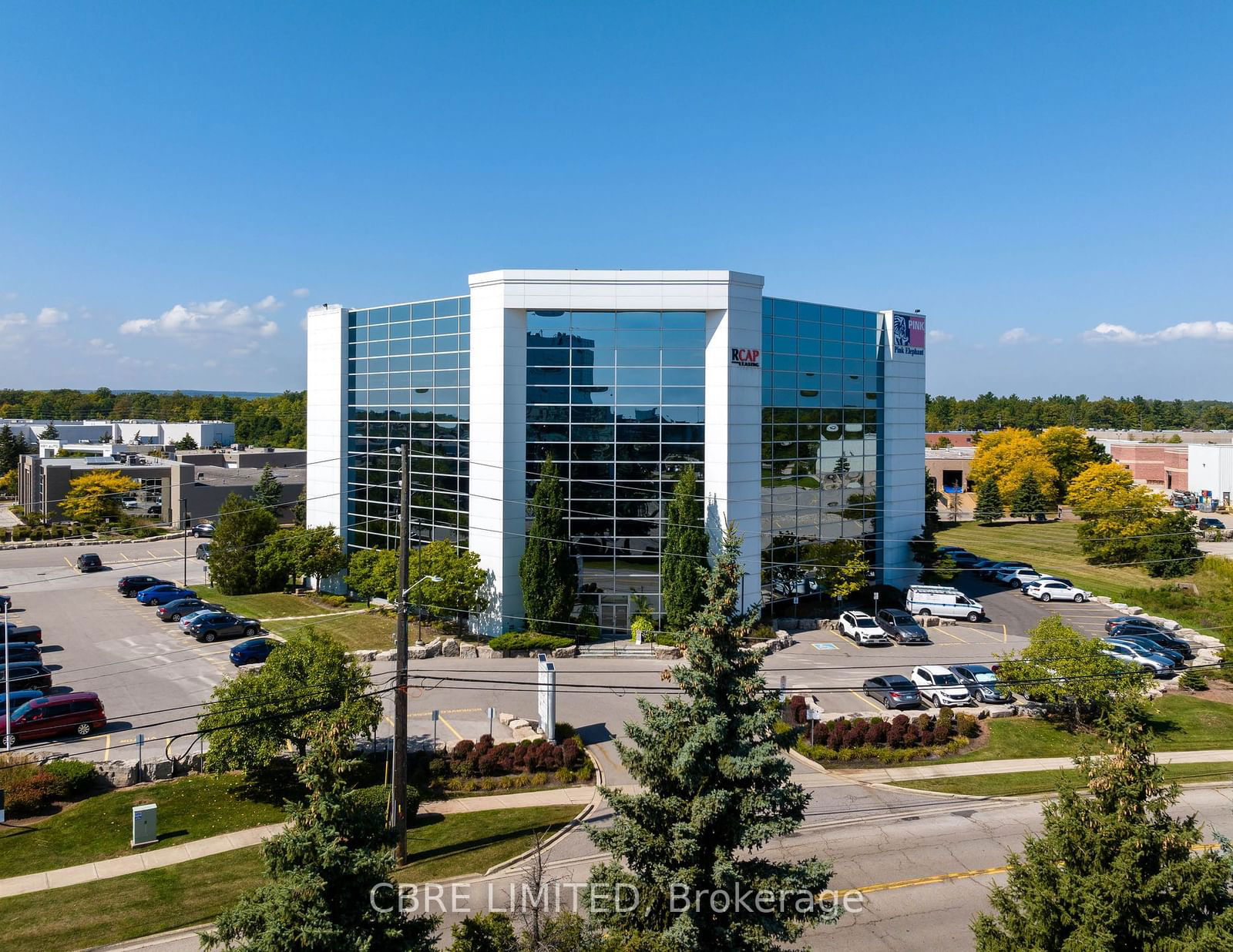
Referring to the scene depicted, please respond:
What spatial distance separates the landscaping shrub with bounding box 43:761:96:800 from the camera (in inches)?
889

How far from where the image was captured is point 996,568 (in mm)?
53250

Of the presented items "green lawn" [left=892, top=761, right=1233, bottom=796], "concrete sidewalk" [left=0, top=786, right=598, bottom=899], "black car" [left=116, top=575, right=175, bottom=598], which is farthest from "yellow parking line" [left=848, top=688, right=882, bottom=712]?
"black car" [left=116, top=575, right=175, bottom=598]

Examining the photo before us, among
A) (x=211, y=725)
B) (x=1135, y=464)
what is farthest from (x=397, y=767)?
(x=1135, y=464)

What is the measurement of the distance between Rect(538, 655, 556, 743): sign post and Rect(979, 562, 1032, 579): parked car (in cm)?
3715

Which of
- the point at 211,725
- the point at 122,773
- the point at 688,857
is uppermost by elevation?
the point at 688,857

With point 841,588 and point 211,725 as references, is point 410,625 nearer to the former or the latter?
point 211,725

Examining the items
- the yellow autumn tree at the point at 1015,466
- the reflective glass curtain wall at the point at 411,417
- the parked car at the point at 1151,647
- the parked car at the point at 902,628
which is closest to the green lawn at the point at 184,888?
the reflective glass curtain wall at the point at 411,417

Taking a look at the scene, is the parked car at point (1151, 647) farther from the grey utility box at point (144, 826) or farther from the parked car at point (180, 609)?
the parked car at point (180, 609)

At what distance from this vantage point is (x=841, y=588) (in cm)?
4281

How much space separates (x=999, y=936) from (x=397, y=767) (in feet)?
43.4

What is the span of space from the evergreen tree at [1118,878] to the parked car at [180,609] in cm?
4007

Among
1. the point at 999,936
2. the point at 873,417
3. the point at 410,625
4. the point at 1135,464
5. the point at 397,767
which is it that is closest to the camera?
the point at 999,936

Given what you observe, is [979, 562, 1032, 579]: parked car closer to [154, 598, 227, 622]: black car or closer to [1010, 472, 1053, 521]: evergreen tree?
[1010, 472, 1053, 521]: evergreen tree

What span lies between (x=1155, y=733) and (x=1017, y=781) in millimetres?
8259
